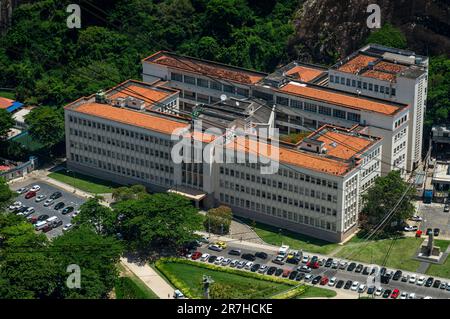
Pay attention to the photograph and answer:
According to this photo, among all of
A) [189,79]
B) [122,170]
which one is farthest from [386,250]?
[189,79]

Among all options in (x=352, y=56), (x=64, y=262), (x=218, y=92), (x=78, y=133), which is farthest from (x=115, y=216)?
(x=352, y=56)

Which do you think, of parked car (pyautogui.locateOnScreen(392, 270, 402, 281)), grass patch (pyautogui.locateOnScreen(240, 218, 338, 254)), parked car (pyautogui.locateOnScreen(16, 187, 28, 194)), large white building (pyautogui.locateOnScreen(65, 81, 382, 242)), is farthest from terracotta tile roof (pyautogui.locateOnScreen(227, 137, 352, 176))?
parked car (pyautogui.locateOnScreen(16, 187, 28, 194))

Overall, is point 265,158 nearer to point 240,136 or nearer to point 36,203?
point 240,136

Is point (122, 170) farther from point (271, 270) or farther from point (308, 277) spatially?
point (308, 277)

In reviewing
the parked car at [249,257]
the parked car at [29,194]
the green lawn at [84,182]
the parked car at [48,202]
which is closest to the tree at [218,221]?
the parked car at [249,257]

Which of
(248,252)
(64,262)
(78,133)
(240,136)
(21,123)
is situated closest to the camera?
(64,262)

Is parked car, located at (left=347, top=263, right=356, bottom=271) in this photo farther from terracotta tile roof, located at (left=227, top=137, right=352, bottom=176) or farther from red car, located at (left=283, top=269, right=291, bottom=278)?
terracotta tile roof, located at (left=227, top=137, right=352, bottom=176)
